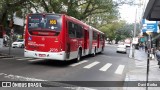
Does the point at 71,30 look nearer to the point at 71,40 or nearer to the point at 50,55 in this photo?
the point at 71,40

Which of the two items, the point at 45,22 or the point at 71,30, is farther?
the point at 71,30

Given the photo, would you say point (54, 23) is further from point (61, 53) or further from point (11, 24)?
point (11, 24)

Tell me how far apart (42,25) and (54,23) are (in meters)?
0.74

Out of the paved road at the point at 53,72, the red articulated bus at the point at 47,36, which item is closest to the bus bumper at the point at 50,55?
the red articulated bus at the point at 47,36

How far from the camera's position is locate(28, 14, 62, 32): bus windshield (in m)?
17.4

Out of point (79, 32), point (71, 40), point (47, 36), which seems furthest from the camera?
point (79, 32)

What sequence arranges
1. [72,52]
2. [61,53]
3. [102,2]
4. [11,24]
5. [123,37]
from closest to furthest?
[61,53] < [72,52] < [11,24] < [102,2] < [123,37]

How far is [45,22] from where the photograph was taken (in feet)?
57.6

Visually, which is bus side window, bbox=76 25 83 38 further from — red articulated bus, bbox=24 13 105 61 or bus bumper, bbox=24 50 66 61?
bus bumper, bbox=24 50 66 61

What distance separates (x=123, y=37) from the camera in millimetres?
109000

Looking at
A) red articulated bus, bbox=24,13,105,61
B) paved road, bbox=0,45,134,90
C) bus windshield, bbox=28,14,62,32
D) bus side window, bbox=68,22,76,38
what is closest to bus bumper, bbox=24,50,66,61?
red articulated bus, bbox=24,13,105,61

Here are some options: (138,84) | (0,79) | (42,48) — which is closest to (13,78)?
(0,79)

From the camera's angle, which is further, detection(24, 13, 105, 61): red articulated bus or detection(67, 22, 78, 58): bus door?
detection(67, 22, 78, 58): bus door

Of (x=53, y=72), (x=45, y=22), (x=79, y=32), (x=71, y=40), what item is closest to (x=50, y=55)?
(x=45, y=22)
